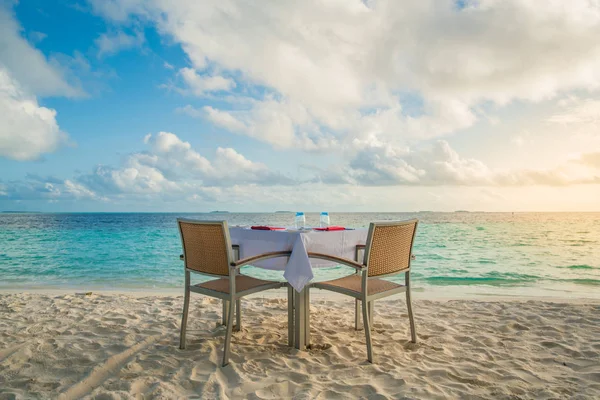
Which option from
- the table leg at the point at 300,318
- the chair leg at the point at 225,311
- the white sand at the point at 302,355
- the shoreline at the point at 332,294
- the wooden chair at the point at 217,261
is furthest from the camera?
the shoreline at the point at 332,294

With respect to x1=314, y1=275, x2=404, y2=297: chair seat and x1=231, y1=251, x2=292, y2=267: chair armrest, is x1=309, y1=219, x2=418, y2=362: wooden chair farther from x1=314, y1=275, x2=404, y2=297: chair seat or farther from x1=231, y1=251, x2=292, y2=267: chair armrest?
x1=231, y1=251, x2=292, y2=267: chair armrest

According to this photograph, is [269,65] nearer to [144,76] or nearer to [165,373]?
[144,76]

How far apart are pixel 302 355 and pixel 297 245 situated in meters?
0.83

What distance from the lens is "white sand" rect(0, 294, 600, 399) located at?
7.17 feet

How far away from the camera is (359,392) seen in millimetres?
2139

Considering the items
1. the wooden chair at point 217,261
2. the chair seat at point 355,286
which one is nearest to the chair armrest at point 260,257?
the wooden chair at point 217,261

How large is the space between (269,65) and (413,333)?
8.17m

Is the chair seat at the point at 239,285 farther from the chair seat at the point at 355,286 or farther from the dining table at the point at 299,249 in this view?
the chair seat at the point at 355,286

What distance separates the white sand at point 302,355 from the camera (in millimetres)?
2186

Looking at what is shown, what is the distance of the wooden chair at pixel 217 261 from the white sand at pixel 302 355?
306mm

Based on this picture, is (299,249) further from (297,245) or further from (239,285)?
(239,285)

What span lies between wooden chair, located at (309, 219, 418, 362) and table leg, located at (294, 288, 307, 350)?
183 millimetres

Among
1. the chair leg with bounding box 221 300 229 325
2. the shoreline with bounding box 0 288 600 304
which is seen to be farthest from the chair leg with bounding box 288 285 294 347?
the shoreline with bounding box 0 288 600 304

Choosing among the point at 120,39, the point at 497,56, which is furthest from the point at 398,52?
the point at 120,39
